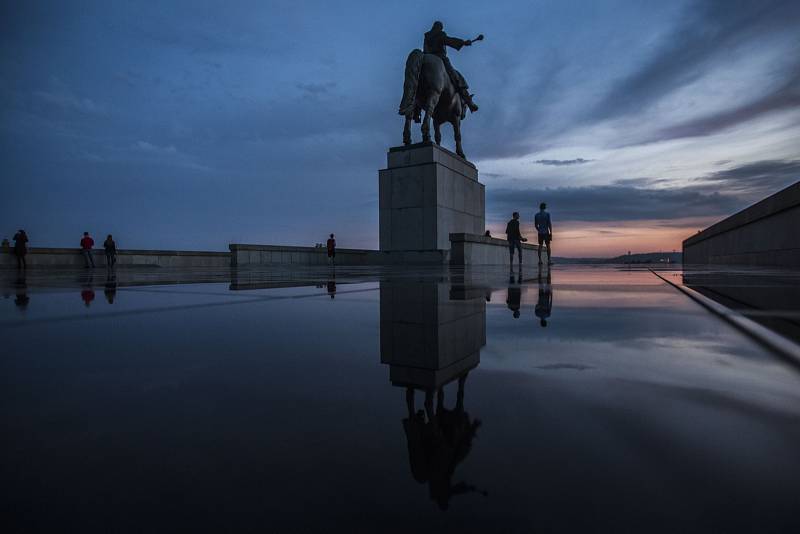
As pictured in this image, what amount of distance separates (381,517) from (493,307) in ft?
7.96

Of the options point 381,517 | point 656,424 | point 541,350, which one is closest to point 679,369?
point 541,350

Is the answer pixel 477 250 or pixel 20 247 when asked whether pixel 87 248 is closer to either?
pixel 20 247

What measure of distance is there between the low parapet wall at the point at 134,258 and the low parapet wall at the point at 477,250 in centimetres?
1228

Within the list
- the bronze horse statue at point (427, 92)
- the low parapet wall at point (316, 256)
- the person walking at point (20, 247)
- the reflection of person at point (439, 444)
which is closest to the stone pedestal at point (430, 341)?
Answer: the reflection of person at point (439, 444)

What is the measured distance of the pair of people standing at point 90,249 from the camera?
64.6ft

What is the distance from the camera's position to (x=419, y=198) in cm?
1784

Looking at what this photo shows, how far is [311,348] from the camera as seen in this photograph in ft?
5.73

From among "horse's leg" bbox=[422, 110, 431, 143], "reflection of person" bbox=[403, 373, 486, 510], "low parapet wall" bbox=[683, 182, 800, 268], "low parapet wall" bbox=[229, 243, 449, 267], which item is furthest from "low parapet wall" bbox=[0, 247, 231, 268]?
"reflection of person" bbox=[403, 373, 486, 510]

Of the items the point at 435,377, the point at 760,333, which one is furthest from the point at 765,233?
the point at 435,377

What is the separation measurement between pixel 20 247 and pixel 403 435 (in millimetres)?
21306

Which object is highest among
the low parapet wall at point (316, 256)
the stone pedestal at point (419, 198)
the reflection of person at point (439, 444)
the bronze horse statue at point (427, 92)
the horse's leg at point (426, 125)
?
the bronze horse statue at point (427, 92)

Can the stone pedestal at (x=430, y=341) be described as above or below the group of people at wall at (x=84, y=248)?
below

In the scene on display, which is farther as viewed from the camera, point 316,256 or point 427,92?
point 316,256

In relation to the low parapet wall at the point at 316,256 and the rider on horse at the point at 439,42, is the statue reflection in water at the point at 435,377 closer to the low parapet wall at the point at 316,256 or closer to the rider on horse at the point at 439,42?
the low parapet wall at the point at 316,256
